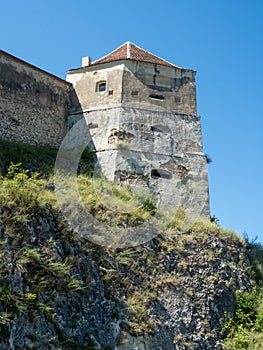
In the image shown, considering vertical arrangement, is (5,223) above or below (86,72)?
below

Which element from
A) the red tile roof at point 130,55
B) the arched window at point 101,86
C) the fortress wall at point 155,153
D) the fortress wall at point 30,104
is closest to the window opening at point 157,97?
the fortress wall at point 155,153

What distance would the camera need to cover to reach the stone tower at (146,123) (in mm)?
19953

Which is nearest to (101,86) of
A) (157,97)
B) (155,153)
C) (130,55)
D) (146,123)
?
(130,55)

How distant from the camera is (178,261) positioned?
15664mm

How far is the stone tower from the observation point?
19953mm

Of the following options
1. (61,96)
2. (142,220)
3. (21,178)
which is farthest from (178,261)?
(61,96)

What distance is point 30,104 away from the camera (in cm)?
2044

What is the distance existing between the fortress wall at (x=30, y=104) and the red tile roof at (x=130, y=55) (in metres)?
2.51

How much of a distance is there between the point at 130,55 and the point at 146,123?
366 cm

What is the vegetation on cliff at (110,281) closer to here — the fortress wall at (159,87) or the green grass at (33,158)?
the green grass at (33,158)

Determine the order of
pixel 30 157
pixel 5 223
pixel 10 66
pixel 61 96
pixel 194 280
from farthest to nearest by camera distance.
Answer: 1. pixel 61 96
2. pixel 10 66
3. pixel 30 157
4. pixel 194 280
5. pixel 5 223

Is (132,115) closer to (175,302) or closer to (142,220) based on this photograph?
(142,220)

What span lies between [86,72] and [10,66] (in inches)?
148

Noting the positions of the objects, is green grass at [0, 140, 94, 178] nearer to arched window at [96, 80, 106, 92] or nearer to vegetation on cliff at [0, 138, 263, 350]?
vegetation on cliff at [0, 138, 263, 350]
